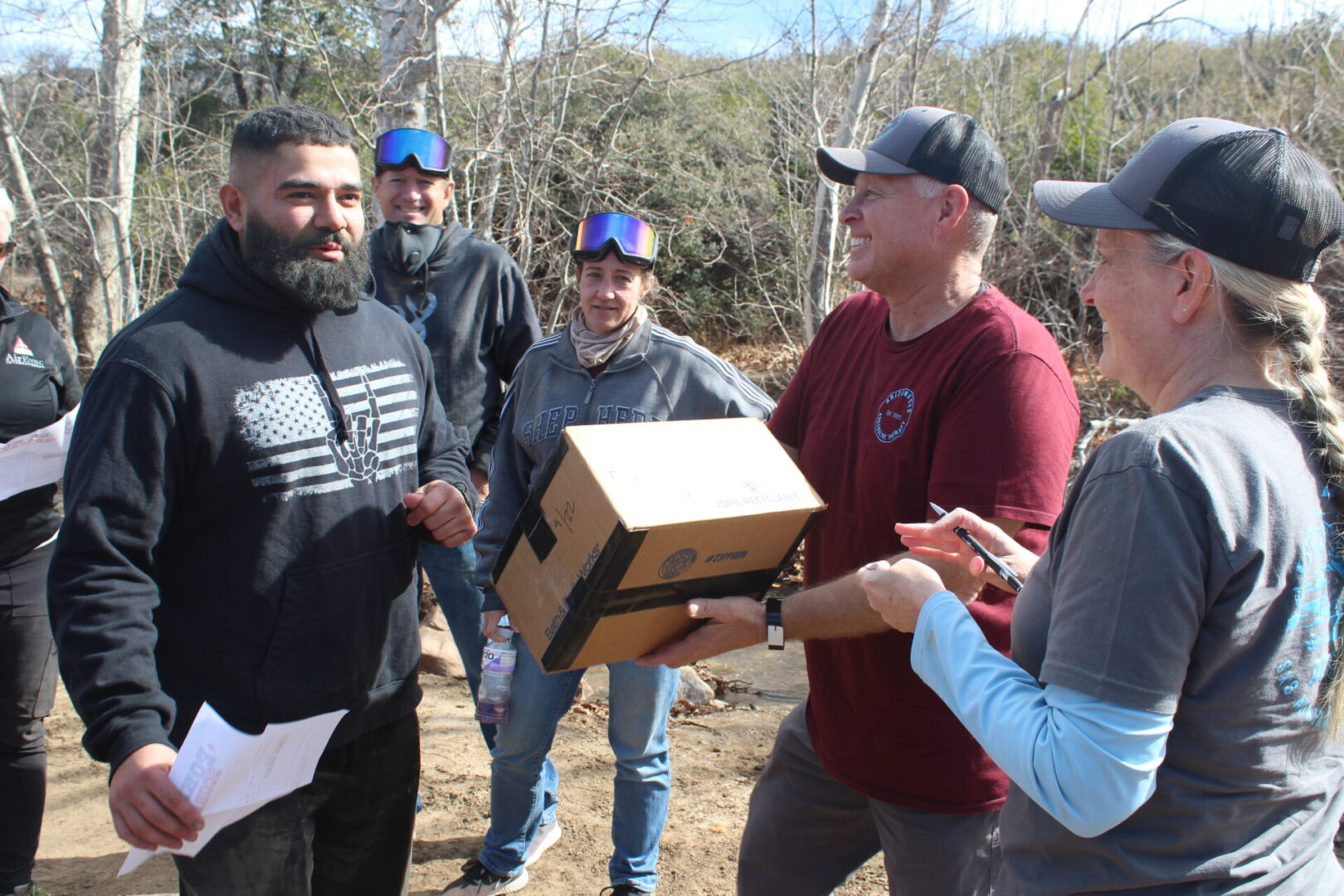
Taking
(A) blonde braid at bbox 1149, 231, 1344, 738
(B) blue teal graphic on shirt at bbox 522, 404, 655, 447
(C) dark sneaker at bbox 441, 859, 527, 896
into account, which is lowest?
(C) dark sneaker at bbox 441, 859, 527, 896

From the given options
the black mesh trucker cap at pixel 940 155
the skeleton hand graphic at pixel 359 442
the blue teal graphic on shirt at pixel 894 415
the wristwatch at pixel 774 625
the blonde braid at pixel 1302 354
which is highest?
the black mesh trucker cap at pixel 940 155

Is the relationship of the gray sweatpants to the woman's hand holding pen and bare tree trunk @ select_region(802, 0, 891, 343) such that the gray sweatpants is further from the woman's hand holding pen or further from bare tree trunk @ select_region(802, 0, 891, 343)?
bare tree trunk @ select_region(802, 0, 891, 343)

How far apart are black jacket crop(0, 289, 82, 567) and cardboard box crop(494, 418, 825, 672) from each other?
1845 mm

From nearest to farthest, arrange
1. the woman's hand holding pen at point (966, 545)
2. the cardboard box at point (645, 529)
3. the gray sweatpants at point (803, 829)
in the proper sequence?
the woman's hand holding pen at point (966, 545) < the cardboard box at point (645, 529) < the gray sweatpants at point (803, 829)

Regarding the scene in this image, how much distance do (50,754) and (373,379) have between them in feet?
10.5

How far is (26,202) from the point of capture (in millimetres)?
7730

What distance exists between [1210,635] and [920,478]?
3.01 feet

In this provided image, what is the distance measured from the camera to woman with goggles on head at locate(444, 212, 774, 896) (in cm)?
323

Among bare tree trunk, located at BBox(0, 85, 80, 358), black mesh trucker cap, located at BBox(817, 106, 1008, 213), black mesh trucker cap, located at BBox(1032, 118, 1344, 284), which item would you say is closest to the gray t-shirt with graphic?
black mesh trucker cap, located at BBox(1032, 118, 1344, 284)

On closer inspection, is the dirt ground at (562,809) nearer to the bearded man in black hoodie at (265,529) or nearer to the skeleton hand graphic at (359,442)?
the bearded man in black hoodie at (265,529)

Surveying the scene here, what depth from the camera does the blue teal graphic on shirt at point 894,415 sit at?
221 cm

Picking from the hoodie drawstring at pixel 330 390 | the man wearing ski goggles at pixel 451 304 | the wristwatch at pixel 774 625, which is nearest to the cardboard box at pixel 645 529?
the wristwatch at pixel 774 625

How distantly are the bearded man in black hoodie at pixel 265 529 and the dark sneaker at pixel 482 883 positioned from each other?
944 millimetres

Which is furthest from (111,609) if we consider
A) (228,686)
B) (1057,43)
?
(1057,43)
